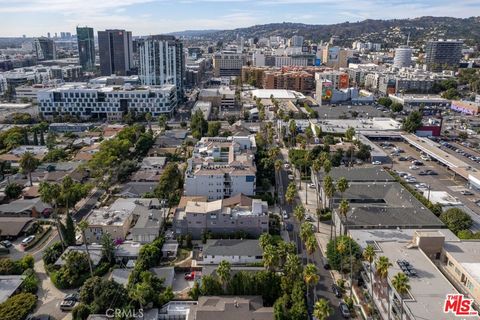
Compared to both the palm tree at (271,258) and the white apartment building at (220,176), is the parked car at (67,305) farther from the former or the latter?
the white apartment building at (220,176)

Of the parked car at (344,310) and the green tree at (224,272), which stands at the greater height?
the green tree at (224,272)

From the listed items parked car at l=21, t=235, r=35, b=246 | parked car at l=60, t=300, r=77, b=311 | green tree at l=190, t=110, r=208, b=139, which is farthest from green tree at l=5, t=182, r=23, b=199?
green tree at l=190, t=110, r=208, b=139

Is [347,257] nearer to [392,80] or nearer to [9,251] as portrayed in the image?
[9,251]

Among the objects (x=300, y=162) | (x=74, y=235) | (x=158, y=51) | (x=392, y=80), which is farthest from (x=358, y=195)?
(x=392, y=80)

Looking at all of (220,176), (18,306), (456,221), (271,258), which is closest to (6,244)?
(18,306)

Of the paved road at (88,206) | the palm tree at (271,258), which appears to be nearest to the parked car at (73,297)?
the paved road at (88,206)

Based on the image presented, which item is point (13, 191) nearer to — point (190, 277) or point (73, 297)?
point (73, 297)
